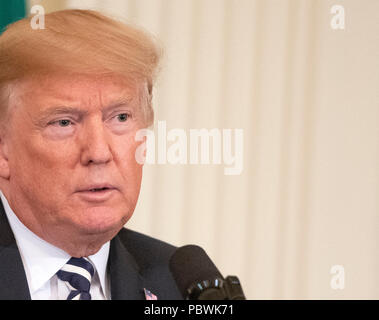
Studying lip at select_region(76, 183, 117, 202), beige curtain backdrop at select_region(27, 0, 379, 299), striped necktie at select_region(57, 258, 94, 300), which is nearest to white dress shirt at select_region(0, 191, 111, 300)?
striped necktie at select_region(57, 258, 94, 300)

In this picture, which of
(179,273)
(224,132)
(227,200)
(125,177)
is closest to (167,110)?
(224,132)

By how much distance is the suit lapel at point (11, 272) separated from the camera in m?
1.02

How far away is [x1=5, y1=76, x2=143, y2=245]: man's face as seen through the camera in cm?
103

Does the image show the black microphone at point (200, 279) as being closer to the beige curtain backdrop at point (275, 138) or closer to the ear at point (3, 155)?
the ear at point (3, 155)

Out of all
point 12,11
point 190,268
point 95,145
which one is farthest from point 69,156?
point 12,11

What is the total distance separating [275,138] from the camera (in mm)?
1601

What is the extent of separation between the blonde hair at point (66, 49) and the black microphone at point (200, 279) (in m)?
0.36

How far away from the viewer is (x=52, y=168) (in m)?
1.04

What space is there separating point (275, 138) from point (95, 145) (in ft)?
2.29

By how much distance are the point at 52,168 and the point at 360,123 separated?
3.17 feet

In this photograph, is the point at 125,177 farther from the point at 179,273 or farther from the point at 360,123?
the point at 360,123

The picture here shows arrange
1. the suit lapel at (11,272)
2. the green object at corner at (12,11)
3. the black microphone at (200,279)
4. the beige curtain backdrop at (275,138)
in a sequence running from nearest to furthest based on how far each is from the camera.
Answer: the black microphone at (200,279) → the suit lapel at (11,272) → the green object at corner at (12,11) → the beige curtain backdrop at (275,138)

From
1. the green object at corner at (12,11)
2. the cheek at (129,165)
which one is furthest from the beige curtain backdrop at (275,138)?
the cheek at (129,165)

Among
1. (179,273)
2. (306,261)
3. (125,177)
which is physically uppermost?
(125,177)
